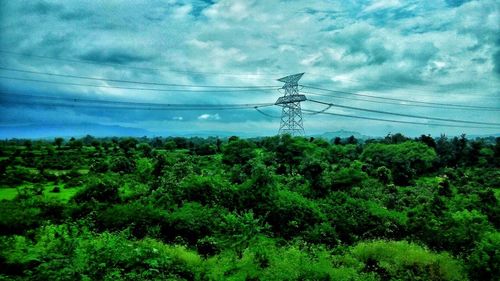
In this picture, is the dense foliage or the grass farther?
the grass

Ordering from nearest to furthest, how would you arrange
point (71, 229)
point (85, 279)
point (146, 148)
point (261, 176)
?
point (85, 279), point (71, 229), point (261, 176), point (146, 148)

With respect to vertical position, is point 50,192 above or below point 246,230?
below

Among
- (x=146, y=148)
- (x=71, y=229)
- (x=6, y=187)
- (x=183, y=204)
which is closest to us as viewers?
(x=71, y=229)

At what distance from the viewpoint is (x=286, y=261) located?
1930 cm

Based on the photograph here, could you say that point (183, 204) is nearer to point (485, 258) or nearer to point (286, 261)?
point (286, 261)

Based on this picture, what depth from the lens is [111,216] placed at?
88.2 ft

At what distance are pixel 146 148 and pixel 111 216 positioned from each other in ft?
204

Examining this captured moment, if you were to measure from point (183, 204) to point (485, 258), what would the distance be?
66.5 feet

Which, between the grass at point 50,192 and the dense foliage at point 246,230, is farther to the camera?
the grass at point 50,192

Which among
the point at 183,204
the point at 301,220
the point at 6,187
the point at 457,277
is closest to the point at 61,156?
the point at 6,187

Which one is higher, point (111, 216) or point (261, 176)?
point (261, 176)

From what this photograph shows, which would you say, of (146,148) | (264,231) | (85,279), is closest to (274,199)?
(264,231)

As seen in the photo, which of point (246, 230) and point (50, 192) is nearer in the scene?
point (246, 230)

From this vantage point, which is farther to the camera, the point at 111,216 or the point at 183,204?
the point at 183,204
